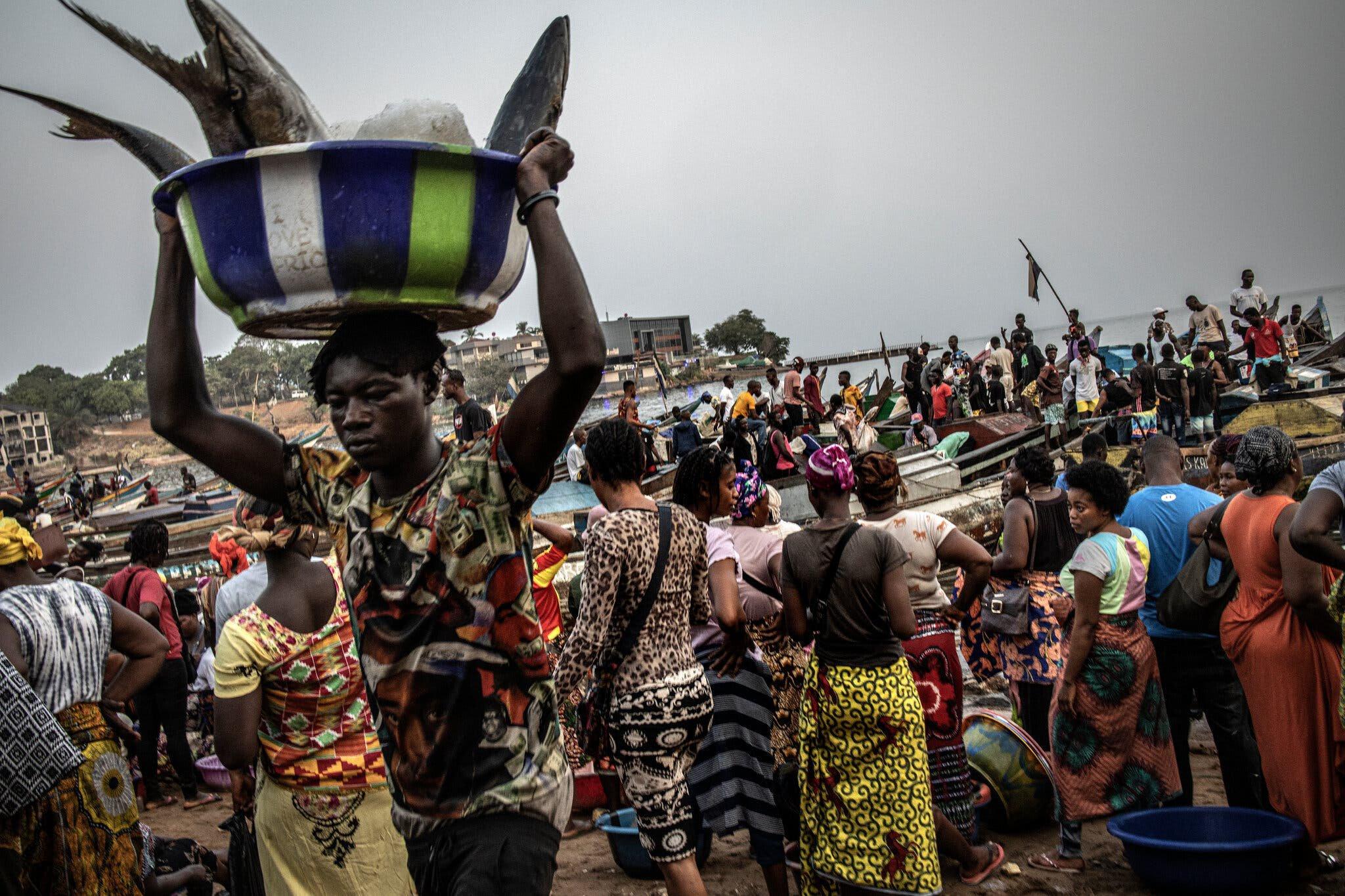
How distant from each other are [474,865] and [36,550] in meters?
2.79

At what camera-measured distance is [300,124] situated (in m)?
2.17

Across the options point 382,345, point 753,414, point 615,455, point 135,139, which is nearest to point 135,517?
point 753,414

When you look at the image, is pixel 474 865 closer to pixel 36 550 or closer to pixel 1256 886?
pixel 36 550

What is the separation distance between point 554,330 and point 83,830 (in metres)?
3.07

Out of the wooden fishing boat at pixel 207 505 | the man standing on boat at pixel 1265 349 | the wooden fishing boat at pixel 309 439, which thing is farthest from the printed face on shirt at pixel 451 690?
the wooden fishing boat at pixel 207 505

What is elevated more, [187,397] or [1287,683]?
[187,397]

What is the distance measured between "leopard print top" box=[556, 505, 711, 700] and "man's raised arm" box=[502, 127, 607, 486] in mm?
1790

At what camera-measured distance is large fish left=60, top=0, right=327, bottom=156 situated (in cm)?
206

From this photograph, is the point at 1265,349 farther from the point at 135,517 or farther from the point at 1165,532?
the point at 135,517

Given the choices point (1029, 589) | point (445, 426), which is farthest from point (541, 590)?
point (445, 426)

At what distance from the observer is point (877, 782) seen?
4.16 metres

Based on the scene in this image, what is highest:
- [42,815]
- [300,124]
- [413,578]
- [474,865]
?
[300,124]

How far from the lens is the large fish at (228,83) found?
2.06m

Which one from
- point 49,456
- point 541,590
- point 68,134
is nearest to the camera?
point 68,134
